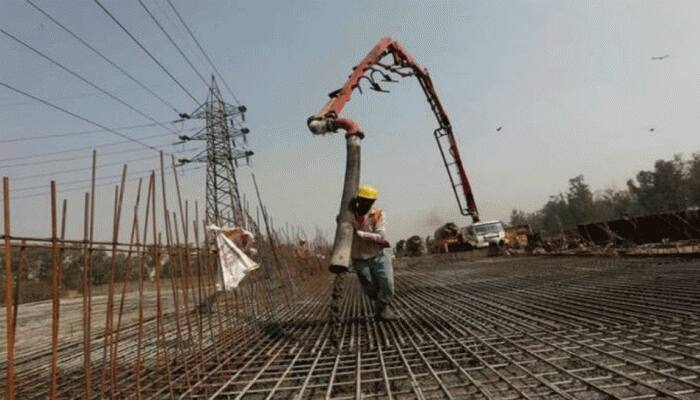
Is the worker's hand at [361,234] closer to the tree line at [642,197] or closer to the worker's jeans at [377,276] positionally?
the worker's jeans at [377,276]

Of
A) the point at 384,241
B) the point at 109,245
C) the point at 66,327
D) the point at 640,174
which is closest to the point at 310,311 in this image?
the point at 384,241

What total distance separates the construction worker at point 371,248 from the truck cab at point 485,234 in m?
13.8

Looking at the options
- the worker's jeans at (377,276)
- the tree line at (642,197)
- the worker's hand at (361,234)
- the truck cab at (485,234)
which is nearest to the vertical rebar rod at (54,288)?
the worker's hand at (361,234)

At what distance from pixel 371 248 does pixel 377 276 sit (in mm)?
283

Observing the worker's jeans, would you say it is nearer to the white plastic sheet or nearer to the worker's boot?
the worker's boot

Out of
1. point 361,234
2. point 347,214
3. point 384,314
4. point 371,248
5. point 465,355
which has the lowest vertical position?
point 465,355

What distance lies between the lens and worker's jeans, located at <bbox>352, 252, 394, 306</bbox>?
4.27 m

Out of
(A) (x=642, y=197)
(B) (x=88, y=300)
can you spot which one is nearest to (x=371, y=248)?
(B) (x=88, y=300)

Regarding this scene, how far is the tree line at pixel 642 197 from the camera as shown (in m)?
59.9

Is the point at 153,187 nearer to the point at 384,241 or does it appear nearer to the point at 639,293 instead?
the point at 384,241

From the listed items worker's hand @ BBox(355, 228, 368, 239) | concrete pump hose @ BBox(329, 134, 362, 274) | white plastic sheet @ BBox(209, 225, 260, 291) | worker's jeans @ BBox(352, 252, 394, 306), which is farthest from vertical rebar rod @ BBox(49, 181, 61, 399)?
white plastic sheet @ BBox(209, 225, 260, 291)

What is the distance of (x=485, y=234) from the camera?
17812mm

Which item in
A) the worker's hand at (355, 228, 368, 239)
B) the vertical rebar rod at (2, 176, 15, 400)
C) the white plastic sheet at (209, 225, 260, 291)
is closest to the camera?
the vertical rebar rod at (2, 176, 15, 400)

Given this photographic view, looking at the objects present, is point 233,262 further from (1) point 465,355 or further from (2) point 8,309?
(2) point 8,309
